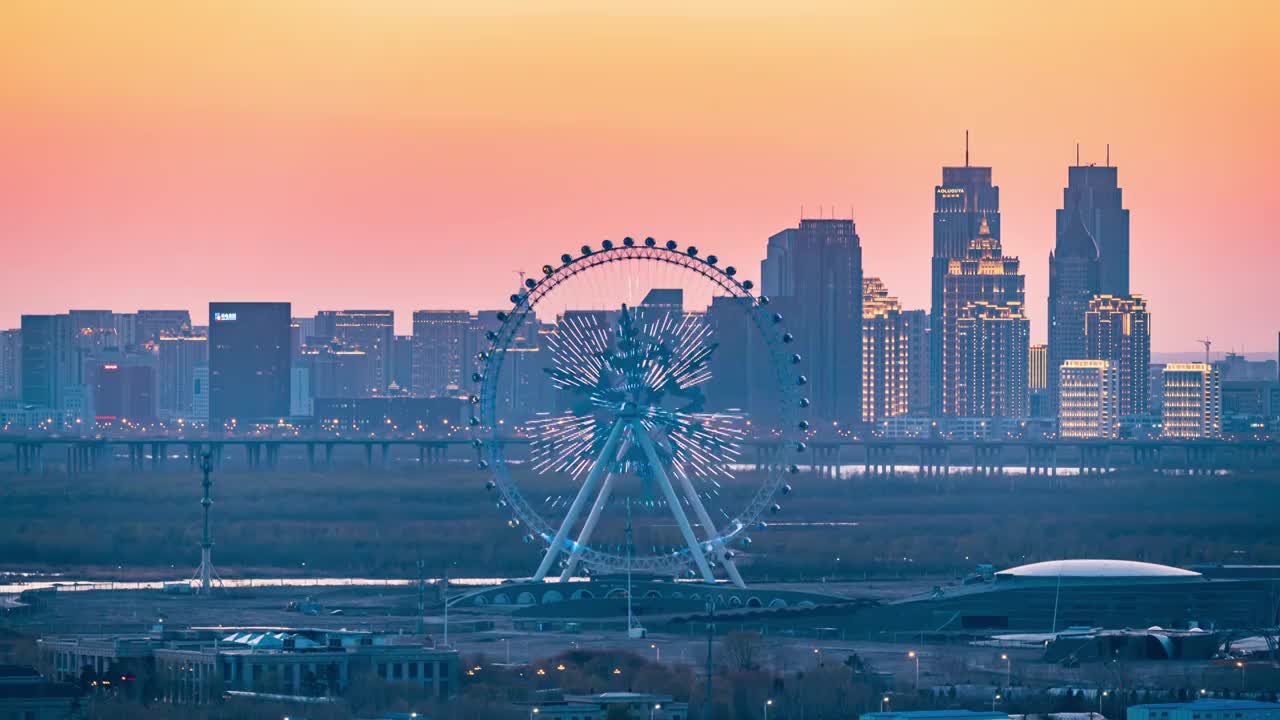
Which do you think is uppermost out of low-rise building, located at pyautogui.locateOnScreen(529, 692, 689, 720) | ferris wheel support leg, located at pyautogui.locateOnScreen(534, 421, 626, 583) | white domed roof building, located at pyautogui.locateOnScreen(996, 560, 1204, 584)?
ferris wheel support leg, located at pyautogui.locateOnScreen(534, 421, 626, 583)

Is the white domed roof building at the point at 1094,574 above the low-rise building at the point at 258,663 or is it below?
above

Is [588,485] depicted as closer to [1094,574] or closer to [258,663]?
[1094,574]

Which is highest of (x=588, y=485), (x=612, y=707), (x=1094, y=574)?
(x=588, y=485)

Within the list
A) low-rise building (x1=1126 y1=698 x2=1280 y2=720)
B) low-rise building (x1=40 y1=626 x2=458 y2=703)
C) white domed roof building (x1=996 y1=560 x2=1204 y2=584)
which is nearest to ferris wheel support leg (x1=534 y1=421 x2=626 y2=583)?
white domed roof building (x1=996 y1=560 x2=1204 y2=584)

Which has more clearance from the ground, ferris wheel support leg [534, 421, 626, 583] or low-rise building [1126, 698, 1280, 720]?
ferris wheel support leg [534, 421, 626, 583]

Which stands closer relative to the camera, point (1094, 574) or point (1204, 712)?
point (1204, 712)

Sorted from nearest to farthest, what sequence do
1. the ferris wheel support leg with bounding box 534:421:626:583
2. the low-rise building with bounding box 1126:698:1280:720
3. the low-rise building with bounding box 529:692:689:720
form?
the low-rise building with bounding box 1126:698:1280:720, the low-rise building with bounding box 529:692:689:720, the ferris wheel support leg with bounding box 534:421:626:583

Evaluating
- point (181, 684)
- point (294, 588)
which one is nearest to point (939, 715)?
point (181, 684)

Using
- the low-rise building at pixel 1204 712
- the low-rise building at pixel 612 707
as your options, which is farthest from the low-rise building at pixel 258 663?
the low-rise building at pixel 1204 712

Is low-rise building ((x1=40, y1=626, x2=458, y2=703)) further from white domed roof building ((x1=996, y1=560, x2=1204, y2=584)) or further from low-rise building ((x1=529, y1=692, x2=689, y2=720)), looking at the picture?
white domed roof building ((x1=996, y1=560, x2=1204, y2=584))

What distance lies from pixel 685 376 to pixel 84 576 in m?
44.7

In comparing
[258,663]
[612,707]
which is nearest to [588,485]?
[258,663]

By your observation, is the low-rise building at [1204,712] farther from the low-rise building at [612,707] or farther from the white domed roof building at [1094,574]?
the white domed roof building at [1094,574]

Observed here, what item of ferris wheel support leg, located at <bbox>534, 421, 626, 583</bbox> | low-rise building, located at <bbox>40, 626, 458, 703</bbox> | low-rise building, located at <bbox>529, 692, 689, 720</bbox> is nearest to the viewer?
low-rise building, located at <bbox>529, 692, 689, 720</bbox>
